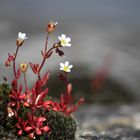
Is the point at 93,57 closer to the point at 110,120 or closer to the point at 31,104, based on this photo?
the point at 110,120

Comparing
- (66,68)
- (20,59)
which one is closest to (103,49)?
(20,59)

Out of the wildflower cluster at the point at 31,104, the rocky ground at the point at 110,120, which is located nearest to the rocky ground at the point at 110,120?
the rocky ground at the point at 110,120

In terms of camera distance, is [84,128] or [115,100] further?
[115,100]

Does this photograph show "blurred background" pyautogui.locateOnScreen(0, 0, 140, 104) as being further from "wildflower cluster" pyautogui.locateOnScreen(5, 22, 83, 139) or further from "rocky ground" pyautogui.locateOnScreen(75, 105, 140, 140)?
"wildflower cluster" pyautogui.locateOnScreen(5, 22, 83, 139)

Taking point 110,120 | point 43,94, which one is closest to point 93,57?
point 110,120

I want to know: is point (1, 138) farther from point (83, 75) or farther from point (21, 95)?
point (83, 75)

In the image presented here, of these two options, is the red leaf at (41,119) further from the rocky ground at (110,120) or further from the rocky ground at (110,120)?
the rocky ground at (110,120)
